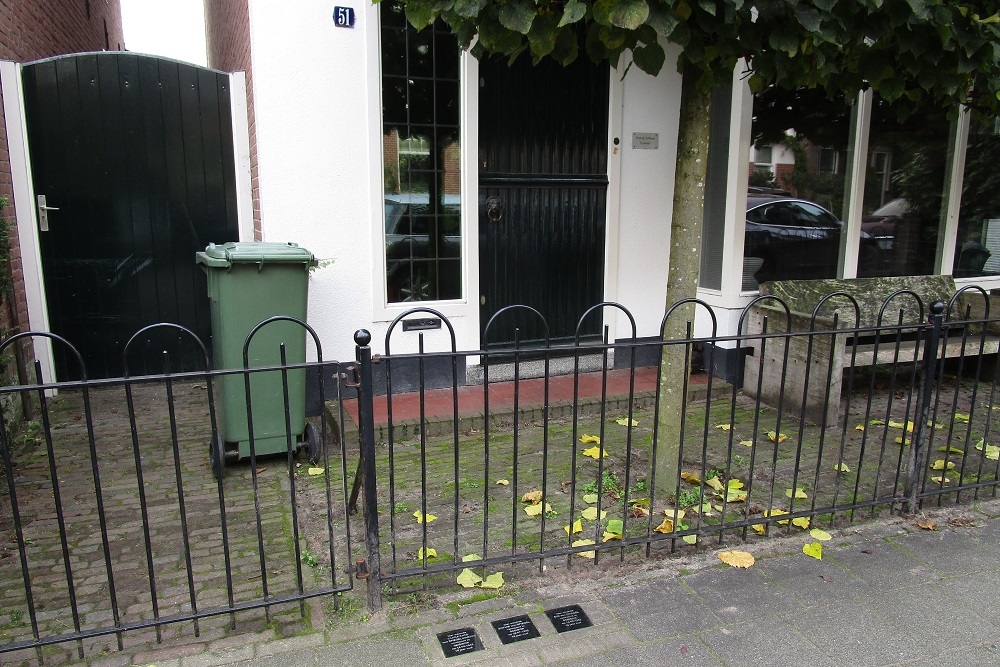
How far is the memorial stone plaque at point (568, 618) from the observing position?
8.61 feet

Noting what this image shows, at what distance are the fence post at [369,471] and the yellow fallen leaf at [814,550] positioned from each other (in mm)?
2000

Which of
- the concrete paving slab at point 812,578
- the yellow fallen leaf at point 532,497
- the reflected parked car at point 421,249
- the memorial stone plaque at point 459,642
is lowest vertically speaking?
the memorial stone plaque at point 459,642

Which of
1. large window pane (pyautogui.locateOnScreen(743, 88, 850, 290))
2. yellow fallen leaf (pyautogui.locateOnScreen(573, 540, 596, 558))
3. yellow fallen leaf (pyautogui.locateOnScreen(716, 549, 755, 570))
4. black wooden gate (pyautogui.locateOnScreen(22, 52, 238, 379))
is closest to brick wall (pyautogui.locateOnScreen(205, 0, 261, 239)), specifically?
black wooden gate (pyautogui.locateOnScreen(22, 52, 238, 379))

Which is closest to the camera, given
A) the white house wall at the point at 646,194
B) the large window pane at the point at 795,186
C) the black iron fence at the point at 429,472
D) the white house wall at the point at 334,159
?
the black iron fence at the point at 429,472

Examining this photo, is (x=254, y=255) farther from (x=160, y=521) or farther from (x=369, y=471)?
(x=369, y=471)

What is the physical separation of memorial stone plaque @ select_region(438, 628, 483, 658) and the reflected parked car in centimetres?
313

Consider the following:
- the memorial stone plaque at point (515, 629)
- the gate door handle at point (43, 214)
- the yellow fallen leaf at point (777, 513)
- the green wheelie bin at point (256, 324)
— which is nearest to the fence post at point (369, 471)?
the memorial stone plaque at point (515, 629)

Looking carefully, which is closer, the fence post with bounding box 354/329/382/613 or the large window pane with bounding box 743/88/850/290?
the fence post with bounding box 354/329/382/613

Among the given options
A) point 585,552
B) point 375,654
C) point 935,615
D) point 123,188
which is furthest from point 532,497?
point 123,188

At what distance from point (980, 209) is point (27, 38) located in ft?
29.5

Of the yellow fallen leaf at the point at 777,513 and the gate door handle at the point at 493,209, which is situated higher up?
the gate door handle at the point at 493,209

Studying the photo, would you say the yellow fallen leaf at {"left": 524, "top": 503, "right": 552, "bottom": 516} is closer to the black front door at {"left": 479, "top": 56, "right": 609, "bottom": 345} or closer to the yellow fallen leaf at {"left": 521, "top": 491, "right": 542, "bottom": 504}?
the yellow fallen leaf at {"left": 521, "top": 491, "right": 542, "bottom": 504}

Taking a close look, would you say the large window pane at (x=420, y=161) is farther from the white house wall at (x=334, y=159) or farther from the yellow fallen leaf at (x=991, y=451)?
the yellow fallen leaf at (x=991, y=451)

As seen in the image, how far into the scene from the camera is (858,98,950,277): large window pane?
623 centimetres
